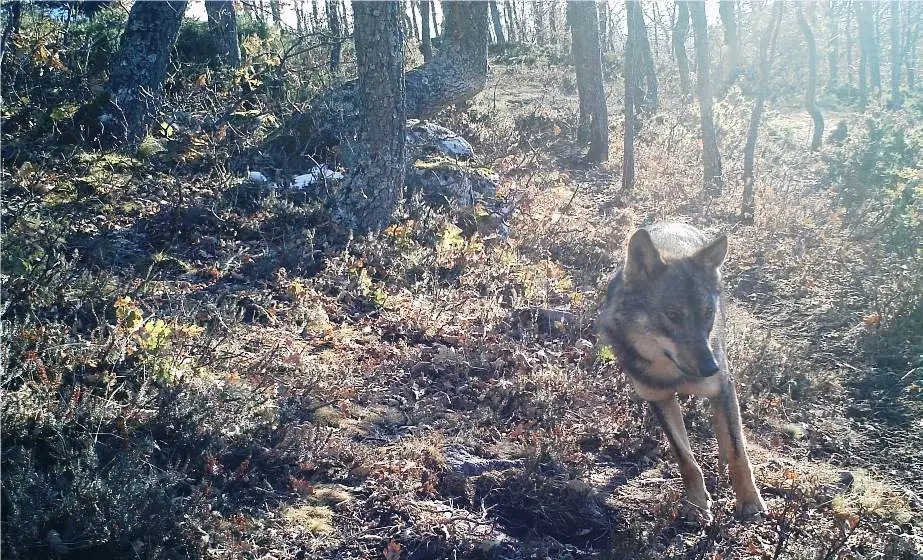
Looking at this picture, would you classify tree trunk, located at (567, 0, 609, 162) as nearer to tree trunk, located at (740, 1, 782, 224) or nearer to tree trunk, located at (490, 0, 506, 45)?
tree trunk, located at (740, 1, 782, 224)

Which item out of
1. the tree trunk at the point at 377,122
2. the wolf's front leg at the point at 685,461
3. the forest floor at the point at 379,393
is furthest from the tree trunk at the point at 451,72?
the wolf's front leg at the point at 685,461

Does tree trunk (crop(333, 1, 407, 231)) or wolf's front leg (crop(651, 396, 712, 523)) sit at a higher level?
tree trunk (crop(333, 1, 407, 231))

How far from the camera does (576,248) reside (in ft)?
35.2

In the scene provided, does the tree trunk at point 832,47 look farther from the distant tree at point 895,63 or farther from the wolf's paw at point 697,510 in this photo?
the wolf's paw at point 697,510

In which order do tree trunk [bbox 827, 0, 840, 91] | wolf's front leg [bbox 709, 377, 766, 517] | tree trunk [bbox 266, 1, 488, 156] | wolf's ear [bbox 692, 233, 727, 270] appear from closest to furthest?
wolf's front leg [bbox 709, 377, 766, 517] → wolf's ear [bbox 692, 233, 727, 270] → tree trunk [bbox 266, 1, 488, 156] → tree trunk [bbox 827, 0, 840, 91]

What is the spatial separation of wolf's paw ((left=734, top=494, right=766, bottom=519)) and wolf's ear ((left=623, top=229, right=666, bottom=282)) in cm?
179

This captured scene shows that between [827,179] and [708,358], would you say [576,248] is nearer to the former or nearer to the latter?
[708,358]

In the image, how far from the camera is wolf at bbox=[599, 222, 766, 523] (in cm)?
470

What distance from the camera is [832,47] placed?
146 ft

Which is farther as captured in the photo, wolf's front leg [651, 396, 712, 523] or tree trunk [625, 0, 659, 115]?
tree trunk [625, 0, 659, 115]

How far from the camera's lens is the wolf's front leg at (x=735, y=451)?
15.4 ft

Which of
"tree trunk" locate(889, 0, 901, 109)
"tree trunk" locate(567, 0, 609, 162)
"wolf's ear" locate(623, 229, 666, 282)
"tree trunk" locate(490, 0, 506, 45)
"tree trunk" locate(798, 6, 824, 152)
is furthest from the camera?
"tree trunk" locate(490, 0, 506, 45)

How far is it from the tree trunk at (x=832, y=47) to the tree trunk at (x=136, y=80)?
41264mm

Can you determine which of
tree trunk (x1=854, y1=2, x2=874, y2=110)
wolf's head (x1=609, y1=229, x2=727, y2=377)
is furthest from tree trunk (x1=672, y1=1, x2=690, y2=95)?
wolf's head (x1=609, y1=229, x2=727, y2=377)
